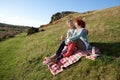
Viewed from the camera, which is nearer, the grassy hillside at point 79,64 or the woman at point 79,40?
the grassy hillside at point 79,64

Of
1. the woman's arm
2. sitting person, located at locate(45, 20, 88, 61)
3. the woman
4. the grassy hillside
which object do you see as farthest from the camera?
sitting person, located at locate(45, 20, 88, 61)

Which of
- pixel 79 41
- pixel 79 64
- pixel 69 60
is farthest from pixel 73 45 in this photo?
pixel 79 64

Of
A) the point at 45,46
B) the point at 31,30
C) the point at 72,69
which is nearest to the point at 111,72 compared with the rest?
the point at 72,69

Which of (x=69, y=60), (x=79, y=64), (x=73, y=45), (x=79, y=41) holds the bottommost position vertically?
(x=79, y=64)

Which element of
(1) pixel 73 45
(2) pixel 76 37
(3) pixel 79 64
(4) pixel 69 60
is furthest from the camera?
(1) pixel 73 45

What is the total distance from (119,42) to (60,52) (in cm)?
473

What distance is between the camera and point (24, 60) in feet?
72.5

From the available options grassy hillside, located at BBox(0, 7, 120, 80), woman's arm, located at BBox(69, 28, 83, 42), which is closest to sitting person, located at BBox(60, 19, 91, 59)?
woman's arm, located at BBox(69, 28, 83, 42)

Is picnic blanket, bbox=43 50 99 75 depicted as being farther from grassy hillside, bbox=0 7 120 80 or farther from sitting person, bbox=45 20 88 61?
sitting person, bbox=45 20 88 61

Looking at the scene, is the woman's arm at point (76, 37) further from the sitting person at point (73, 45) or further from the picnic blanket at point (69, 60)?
the picnic blanket at point (69, 60)

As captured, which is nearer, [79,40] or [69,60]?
[69,60]

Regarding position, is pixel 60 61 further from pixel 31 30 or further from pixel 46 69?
pixel 31 30

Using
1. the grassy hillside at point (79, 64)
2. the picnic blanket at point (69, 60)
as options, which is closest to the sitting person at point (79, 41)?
the picnic blanket at point (69, 60)

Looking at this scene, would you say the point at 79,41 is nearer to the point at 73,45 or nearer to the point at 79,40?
the point at 79,40
